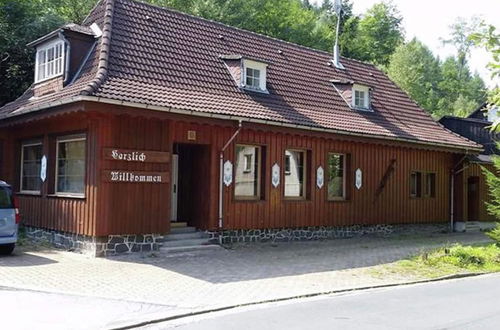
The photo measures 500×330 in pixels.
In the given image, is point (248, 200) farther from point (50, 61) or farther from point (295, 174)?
point (50, 61)

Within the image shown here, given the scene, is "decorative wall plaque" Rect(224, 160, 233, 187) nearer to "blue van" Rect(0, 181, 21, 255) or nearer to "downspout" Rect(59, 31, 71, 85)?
"downspout" Rect(59, 31, 71, 85)

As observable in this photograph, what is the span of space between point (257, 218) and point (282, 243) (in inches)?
49.3

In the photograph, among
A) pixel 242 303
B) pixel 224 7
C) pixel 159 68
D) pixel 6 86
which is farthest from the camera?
pixel 224 7

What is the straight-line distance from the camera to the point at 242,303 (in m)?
9.24

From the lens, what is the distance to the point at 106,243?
44.8 feet

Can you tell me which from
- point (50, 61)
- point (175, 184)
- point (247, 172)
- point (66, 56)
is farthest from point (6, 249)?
→ point (247, 172)

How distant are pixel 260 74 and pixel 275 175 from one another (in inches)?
136

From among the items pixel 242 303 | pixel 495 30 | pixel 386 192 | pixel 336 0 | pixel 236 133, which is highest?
pixel 336 0

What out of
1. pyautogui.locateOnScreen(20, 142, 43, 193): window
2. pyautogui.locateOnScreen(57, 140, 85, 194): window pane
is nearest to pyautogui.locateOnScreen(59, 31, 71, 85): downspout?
pyautogui.locateOnScreen(57, 140, 85, 194): window pane

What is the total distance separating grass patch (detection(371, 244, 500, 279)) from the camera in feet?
42.9

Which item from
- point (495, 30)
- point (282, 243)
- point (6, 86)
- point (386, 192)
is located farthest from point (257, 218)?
point (6, 86)

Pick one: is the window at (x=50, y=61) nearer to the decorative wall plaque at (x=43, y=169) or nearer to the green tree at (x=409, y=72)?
the decorative wall plaque at (x=43, y=169)

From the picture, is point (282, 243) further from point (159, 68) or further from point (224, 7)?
point (224, 7)

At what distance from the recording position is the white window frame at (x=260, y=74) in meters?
17.7
